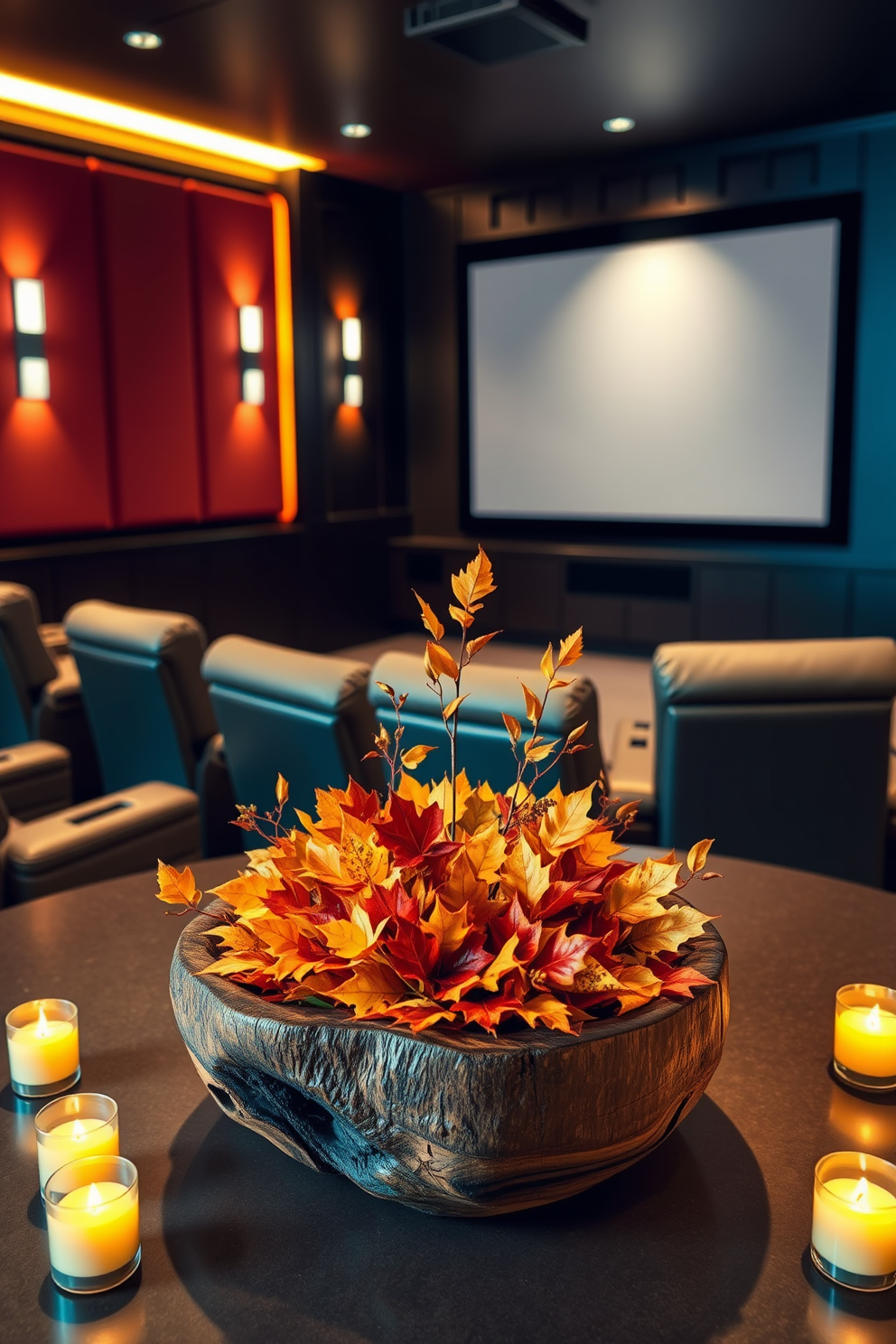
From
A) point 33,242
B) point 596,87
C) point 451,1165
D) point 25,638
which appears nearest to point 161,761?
point 25,638

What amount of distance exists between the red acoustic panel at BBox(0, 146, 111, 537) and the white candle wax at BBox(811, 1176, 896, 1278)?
4.73 meters

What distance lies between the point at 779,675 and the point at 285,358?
490cm

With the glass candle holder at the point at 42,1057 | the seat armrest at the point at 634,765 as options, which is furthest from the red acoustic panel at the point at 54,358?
the glass candle holder at the point at 42,1057

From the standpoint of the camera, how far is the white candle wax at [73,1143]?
2.36 ft

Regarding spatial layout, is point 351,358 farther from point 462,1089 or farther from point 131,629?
point 462,1089

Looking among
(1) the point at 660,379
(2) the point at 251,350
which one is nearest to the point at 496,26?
(2) the point at 251,350

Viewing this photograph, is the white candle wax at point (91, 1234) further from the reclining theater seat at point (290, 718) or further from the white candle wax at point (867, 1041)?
the reclining theater seat at point (290, 718)

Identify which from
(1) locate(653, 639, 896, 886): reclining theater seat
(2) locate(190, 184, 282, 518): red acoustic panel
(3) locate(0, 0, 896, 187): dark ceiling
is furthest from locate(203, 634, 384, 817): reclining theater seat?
(2) locate(190, 184, 282, 518): red acoustic panel

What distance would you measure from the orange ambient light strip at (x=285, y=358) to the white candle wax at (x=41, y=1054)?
5.58 meters

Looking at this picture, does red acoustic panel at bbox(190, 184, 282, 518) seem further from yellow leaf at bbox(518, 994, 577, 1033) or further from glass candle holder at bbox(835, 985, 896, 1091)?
yellow leaf at bbox(518, 994, 577, 1033)

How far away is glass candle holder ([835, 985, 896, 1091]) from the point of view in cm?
85

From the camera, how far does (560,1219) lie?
2.37 feet

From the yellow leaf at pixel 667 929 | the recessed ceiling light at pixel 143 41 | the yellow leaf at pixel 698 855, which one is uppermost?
the recessed ceiling light at pixel 143 41

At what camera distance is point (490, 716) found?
171cm
